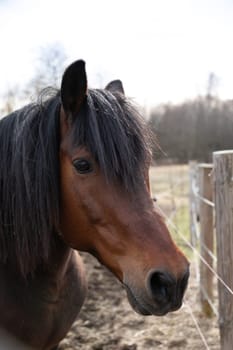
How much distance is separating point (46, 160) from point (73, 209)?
27cm

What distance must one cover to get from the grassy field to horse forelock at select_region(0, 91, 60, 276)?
6.35 ft

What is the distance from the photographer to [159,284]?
1.51 meters

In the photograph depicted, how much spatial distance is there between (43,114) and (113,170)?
1.79ft

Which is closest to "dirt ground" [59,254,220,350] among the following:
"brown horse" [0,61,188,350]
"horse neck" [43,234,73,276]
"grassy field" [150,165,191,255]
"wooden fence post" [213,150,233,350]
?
"grassy field" [150,165,191,255]

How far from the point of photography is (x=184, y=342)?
3578mm

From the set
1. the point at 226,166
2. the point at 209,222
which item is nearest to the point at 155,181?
the point at 209,222

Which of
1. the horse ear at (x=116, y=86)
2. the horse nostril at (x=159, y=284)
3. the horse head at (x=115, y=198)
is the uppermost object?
the horse ear at (x=116, y=86)

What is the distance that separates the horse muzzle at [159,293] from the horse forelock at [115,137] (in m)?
0.39

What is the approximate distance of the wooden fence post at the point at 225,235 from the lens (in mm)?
2234

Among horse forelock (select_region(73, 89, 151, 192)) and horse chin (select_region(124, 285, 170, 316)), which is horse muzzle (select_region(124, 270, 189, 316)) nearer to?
horse chin (select_region(124, 285, 170, 316))

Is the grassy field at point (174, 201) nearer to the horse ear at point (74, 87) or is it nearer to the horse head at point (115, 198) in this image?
the horse head at point (115, 198)

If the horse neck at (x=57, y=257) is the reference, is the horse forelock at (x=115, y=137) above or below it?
above

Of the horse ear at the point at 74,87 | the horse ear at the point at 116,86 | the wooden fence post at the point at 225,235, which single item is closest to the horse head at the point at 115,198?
the horse ear at the point at 74,87

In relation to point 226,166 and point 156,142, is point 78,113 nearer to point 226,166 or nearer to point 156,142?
point 156,142
